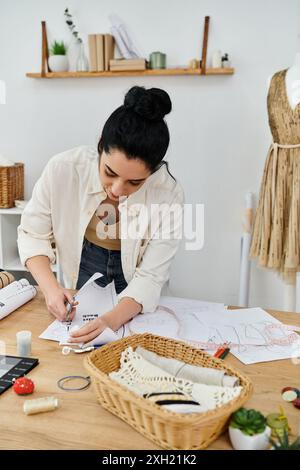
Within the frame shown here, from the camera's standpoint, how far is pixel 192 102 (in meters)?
2.79

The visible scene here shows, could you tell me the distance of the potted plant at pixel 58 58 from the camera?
2.83 m

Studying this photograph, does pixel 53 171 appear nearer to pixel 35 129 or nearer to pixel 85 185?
pixel 85 185

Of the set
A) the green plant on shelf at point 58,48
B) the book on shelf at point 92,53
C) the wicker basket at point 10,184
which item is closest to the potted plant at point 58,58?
the green plant on shelf at point 58,48

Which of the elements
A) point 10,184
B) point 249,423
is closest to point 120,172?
point 249,423

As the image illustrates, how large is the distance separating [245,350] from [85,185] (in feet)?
2.53

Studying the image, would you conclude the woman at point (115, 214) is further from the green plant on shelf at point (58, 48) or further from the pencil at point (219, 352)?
the green plant on shelf at point (58, 48)

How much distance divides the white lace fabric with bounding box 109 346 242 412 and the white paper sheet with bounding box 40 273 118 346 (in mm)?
177

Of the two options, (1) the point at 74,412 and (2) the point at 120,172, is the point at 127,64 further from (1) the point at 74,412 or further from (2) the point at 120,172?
(1) the point at 74,412

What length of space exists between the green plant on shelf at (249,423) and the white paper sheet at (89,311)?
47cm

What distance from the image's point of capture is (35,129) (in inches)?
120

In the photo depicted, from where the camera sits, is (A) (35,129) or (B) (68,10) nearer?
(B) (68,10)

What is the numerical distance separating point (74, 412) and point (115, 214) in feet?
2.84

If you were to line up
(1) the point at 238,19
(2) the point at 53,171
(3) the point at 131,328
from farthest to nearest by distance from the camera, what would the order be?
(1) the point at 238,19 < (2) the point at 53,171 < (3) the point at 131,328
